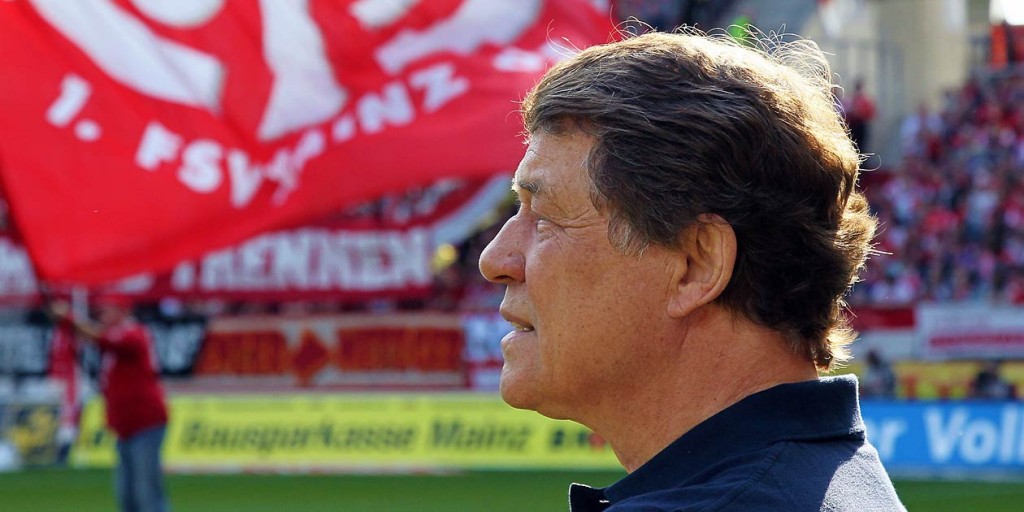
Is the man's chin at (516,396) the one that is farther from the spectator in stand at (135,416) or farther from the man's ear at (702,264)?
the spectator in stand at (135,416)

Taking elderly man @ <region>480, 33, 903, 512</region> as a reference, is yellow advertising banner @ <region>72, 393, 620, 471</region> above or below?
below

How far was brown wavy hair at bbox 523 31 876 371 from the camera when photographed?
1.79 meters

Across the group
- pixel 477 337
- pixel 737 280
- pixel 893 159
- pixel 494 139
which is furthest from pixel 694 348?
pixel 893 159

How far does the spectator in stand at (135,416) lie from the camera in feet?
36.1

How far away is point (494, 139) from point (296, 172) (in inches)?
70.9

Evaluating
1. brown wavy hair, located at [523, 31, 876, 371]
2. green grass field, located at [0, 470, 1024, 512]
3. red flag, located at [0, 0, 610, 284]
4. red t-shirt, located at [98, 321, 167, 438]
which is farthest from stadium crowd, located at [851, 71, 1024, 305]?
brown wavy hair, located at [523, 31, 876, 371]

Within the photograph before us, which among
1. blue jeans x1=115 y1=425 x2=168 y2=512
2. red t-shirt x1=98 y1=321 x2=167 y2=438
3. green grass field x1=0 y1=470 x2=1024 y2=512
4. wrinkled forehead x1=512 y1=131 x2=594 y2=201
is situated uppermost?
wrinkled forehead x1=512 y1=131 x2=594 y2=201

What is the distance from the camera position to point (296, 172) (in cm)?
1078

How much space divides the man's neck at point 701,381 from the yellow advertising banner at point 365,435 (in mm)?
14958

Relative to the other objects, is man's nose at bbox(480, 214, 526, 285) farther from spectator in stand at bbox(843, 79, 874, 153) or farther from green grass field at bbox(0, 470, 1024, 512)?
spectator in stand at bbox(843, 79, 874, 153)

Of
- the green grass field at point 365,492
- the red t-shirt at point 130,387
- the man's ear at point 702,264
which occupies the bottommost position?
the green grass field at point 365,492

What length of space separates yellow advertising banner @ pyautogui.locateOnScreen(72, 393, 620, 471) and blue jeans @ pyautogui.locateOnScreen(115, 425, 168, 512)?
6386 millimetres

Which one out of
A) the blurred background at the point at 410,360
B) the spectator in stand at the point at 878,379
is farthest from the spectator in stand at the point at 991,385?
the spectator in stand at the point at 878,379

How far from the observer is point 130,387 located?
1108 cm
